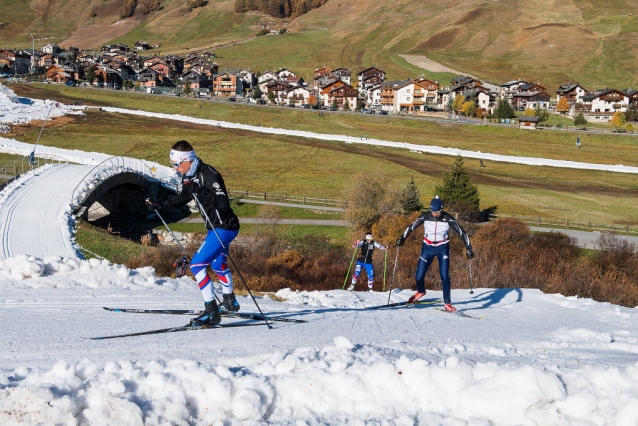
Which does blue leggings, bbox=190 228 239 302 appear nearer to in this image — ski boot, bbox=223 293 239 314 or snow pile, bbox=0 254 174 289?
ski boot, bbox=223 293 239 314

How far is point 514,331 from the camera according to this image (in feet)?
43.0

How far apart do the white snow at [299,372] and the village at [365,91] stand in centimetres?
14217

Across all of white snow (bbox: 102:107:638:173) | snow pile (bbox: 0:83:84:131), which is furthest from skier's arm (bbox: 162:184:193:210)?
snow pile (bbox: 0:83:84:131)

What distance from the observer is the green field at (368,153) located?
230 feet

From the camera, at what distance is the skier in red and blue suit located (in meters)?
10.5

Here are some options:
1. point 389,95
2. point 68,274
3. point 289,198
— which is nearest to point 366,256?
point 68,274

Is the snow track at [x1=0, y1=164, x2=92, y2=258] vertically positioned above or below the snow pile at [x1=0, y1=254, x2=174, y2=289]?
below

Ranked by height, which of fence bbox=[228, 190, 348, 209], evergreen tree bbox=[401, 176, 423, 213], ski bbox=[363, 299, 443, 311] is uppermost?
ski bbox=[363, 299, 443, 311]

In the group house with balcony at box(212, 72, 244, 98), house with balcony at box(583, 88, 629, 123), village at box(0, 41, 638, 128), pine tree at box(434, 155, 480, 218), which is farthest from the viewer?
house with balcony at box(212, 72, 244, 98)

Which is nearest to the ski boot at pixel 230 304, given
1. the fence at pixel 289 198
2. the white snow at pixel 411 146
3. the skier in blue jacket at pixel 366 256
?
the skier in blue jacket at pixel 366 256

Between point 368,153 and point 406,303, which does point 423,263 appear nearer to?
point 406,303

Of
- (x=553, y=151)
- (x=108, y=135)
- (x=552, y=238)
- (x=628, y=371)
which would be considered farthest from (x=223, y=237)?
(x=553, y=151)

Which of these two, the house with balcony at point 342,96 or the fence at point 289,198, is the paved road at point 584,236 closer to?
the fence at point 289,198

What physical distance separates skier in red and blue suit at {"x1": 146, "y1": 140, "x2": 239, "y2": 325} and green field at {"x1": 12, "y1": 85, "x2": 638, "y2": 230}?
5571 cm
